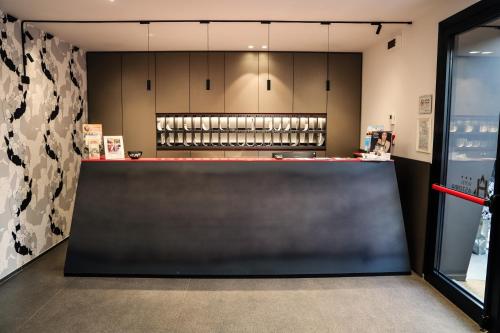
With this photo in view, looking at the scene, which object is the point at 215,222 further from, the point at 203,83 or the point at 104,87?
the point at 104,87

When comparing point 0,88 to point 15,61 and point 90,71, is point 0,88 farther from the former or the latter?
point 90,71

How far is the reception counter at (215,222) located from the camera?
414 centimetres

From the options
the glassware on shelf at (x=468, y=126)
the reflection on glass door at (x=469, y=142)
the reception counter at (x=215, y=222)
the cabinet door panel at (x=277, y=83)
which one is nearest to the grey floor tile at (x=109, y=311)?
the reception counter at (x=215, y=222)

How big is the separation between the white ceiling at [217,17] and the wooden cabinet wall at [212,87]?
504 mm

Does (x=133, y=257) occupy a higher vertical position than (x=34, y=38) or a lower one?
lower

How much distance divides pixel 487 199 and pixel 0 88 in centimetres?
501

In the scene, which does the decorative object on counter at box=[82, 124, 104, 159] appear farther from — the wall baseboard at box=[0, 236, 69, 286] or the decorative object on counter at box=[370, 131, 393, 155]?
the decorative object on counter at box=[370, 131, 393, 155]

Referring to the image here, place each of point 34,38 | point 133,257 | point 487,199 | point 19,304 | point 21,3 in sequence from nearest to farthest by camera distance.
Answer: point 487,199 → point 19,304 → point 21,3 → point 133,257 → point 34,38

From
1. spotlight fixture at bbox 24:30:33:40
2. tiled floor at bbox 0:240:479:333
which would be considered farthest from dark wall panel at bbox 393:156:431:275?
spotlight fixture at bbox 24:30:33:40

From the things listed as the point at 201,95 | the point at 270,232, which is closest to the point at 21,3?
the point at 201,95

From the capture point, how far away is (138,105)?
651 centimetres

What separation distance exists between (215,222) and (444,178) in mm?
2531

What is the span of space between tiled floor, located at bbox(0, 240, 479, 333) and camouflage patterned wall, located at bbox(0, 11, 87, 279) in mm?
693

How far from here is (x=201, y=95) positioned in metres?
6.47
